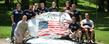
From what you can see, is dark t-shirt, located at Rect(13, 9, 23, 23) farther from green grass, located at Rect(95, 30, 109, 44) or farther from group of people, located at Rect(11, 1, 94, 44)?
green grass, located at Rect(95, 30, 109, 44)

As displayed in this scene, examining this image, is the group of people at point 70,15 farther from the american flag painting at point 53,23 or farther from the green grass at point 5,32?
the green grass at point 5,32

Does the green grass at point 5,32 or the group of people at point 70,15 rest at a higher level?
the group of people at point 70,15

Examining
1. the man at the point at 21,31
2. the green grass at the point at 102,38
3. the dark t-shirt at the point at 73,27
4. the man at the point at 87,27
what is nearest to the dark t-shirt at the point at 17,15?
the dark t-shirt at the point at 73,27

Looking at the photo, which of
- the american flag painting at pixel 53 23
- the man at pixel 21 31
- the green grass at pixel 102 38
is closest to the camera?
the man at pixel 21 31

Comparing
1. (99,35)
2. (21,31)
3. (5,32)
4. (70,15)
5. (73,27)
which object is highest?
(70,15)

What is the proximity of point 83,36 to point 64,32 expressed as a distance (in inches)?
69.1

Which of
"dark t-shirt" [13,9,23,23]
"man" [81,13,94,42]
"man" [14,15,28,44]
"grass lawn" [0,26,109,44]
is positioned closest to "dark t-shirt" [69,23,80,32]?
"man" [81,13,94,42]

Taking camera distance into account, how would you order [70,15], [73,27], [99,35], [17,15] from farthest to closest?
1. [99,35]
2. [70,15]
3. [17,15]
4. [73,27]

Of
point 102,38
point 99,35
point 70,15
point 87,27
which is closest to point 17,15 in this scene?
point 70,15

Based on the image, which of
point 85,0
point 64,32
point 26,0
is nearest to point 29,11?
point 64,32

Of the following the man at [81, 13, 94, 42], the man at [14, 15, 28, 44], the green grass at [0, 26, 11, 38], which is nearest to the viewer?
the man at [14, 15, 28, 44]

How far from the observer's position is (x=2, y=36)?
62.7ft

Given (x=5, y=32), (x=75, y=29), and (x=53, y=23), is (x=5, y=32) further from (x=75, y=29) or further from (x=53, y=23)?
(x=75, y=29)

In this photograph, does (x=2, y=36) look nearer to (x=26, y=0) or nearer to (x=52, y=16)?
(x=52, y=16)
